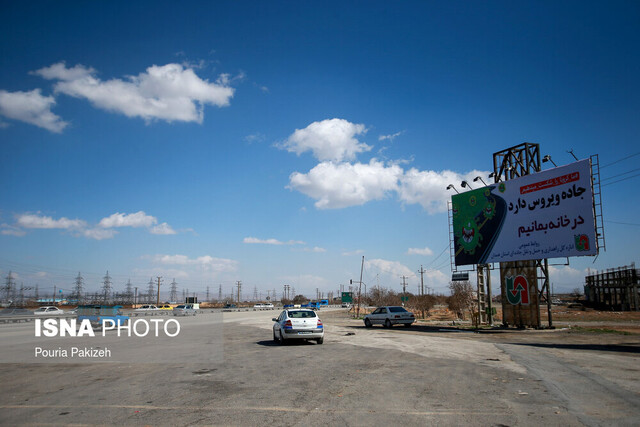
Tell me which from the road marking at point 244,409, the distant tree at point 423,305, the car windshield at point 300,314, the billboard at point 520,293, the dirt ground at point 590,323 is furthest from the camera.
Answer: the distant tree at point 423,305

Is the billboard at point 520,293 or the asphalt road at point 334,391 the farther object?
the billboard at point 520,293

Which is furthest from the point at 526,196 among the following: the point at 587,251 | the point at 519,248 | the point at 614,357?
the point at 614,357

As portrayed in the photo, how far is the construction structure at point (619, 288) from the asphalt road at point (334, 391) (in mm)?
51968

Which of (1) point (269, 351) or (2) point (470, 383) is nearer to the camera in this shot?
(2) point (470, 383)

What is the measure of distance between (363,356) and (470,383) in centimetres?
549

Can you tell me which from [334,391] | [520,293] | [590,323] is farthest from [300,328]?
[590,323]

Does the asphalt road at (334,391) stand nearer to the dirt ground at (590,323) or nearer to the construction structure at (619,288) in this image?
the dirt ground at (590,323)

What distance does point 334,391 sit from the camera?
864cm

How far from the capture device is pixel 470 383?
9.30 metres

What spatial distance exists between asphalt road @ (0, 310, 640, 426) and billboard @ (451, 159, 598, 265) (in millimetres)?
12118

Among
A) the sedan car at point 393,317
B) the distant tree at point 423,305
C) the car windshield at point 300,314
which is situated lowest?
the distant tree at point 423,305

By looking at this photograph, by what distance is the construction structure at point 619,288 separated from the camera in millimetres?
55531

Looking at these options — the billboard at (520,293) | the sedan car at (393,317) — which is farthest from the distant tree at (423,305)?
the billboard at (520,293)

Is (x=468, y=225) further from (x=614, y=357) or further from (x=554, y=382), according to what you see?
(x=554, y=382)
